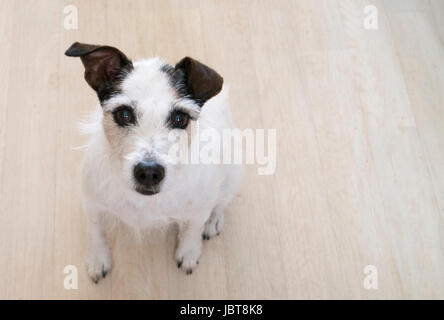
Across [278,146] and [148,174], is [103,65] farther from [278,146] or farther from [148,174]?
[278,146]

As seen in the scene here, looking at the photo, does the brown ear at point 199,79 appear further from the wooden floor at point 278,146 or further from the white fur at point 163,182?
the wooden floor at point 278,146

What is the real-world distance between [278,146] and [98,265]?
1174 mm

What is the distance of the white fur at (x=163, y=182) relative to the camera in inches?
63.7

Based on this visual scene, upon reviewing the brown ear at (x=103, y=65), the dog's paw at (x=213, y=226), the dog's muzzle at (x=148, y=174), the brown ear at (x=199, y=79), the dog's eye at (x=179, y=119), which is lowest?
the dog's paw at (x=213, y=226)

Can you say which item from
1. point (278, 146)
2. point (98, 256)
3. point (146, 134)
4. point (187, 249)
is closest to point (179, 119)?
point (146, 134)

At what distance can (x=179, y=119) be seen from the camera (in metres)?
1.67

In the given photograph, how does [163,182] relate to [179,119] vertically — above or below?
below

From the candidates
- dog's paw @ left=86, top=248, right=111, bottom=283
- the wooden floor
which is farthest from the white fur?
the wooden floor

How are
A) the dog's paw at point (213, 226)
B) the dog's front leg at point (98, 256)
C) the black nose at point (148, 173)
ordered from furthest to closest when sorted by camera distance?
the dog's paw at point (213, 226), the dog's front leg at point (98, 256), the black nose at point (148, 173)

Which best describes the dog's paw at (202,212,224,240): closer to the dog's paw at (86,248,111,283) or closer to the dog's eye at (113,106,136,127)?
the dog's paw at (86,248,111,283)

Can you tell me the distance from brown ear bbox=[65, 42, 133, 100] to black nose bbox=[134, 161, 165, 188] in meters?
0.31

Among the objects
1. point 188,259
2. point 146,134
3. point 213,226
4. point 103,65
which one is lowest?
point 188,259

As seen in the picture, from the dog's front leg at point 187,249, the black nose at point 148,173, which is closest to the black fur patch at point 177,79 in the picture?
the black nose at point 148,173

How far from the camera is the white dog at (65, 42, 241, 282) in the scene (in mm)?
1613
